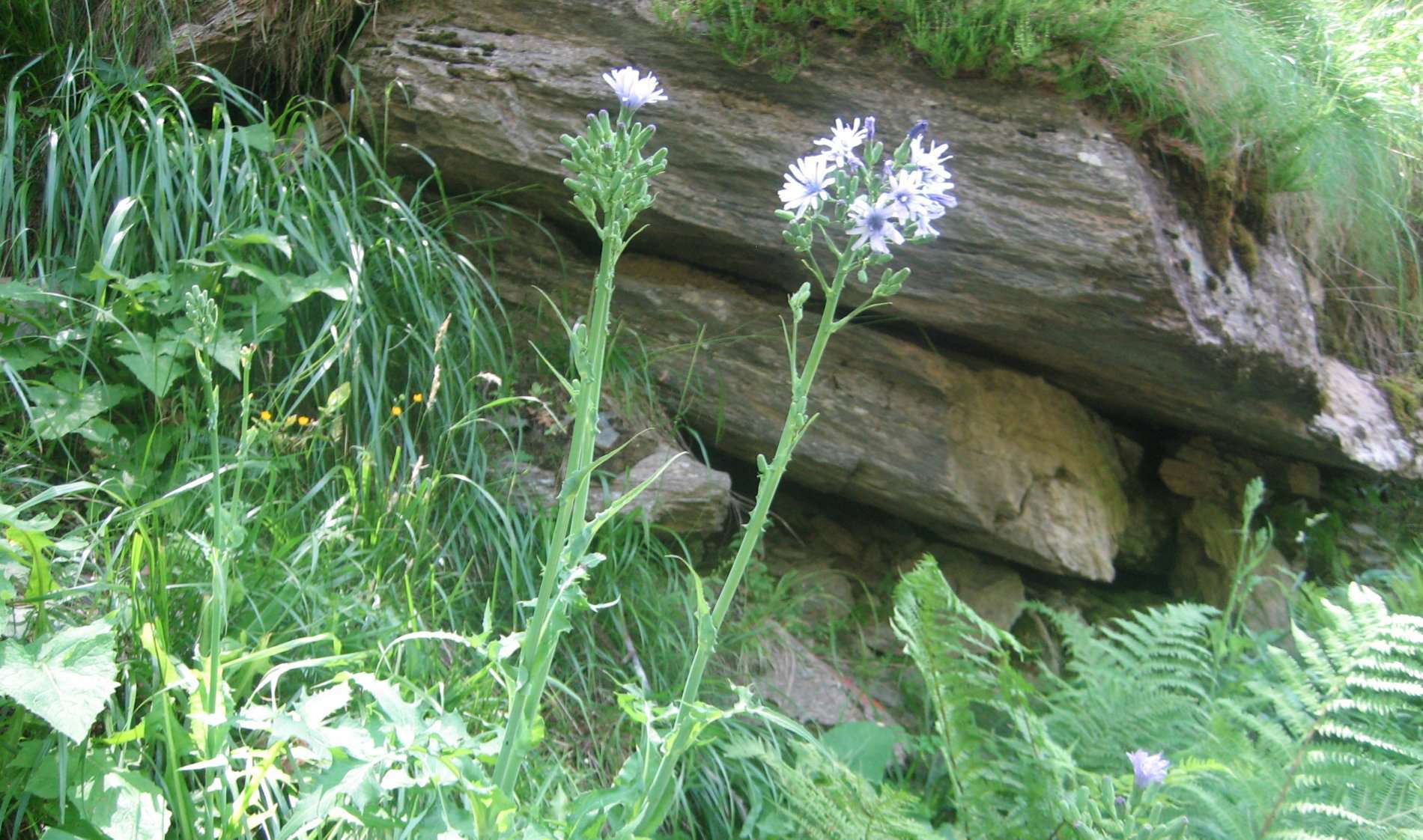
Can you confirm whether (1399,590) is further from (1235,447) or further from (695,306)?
(695,306)

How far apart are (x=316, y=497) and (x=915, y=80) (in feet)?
6.75

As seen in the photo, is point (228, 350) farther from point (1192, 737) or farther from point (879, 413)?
point (1192, 737)

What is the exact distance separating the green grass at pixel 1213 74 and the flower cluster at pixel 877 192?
1707mm

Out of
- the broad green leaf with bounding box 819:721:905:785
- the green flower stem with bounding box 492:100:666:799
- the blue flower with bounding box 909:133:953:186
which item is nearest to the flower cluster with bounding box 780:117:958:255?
the blue flower with bounding box 909:133:953:186

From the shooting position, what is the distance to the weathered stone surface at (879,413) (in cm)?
326

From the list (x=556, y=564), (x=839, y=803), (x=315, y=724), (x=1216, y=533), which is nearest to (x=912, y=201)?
(x=556, y=564)

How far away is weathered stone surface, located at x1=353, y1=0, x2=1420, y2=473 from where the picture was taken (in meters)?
2.92

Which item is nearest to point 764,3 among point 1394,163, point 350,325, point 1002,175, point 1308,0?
point 1002,175

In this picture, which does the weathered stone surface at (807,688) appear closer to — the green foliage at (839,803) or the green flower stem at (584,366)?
the green foliage at (839,803)

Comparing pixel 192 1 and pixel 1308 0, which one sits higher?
pixel 1308 0

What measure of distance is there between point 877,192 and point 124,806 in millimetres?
1425

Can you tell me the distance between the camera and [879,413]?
3270mm

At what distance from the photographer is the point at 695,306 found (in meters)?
3.33

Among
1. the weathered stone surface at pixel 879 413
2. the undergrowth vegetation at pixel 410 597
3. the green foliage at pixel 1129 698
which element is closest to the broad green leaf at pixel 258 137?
the undergrowth vegetation at pixel 410 597
